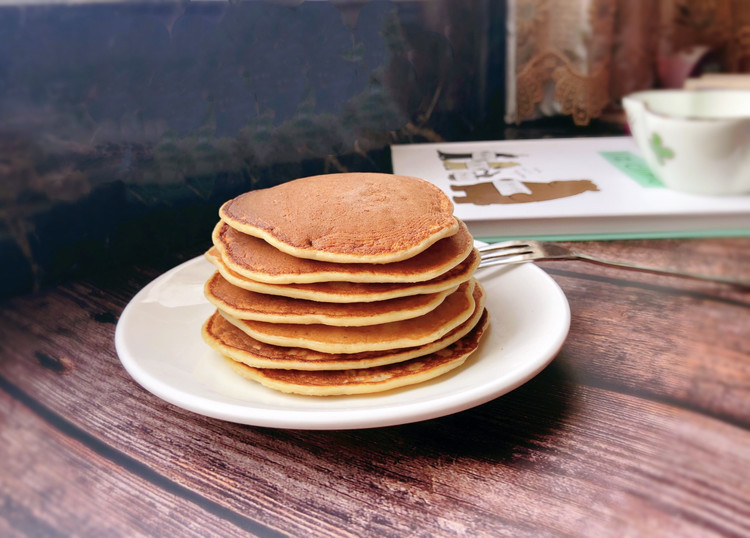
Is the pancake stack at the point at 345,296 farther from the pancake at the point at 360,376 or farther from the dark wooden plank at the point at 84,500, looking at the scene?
the dark wooden plank at the point at 84,500

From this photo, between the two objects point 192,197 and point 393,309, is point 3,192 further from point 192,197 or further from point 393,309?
point 393,309

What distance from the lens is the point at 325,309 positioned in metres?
0.45

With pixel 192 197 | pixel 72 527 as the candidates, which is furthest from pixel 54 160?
pixel 72 527

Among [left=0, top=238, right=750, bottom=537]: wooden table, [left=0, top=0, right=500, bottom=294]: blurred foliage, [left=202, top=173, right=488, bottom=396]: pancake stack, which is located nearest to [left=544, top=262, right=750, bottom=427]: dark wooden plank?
[left=0, top=238, right=750, bottom=537]: wooden table

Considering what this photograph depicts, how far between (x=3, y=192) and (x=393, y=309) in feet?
1.99

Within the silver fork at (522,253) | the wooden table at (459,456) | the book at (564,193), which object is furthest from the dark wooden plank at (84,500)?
the book at (564,193)

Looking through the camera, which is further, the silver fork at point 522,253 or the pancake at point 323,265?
the silver fork at point 522,253

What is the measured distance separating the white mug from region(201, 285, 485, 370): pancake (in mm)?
413

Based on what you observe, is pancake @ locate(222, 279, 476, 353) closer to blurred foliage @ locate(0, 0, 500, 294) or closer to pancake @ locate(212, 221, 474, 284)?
pancake @ locate(212, 221, 474, 284)

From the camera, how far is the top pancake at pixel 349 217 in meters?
0.44

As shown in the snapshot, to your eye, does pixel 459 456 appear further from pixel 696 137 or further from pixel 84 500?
pixel 696 137

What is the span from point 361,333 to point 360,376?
0.04 metres

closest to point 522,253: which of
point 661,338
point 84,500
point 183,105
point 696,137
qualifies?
point 661,338

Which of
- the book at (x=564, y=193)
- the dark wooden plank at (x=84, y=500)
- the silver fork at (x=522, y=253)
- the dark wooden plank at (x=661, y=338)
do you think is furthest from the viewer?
the book at (x=564, y=193)
